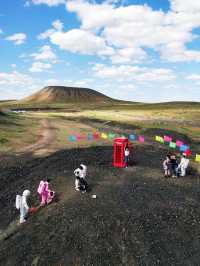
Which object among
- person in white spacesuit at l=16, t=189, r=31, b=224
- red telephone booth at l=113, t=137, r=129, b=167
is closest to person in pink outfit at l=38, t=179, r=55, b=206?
person in white spacesuit at l=16, t=189, r=31, b=224

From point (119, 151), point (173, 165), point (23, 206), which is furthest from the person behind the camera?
point (119, 151)

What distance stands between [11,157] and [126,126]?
3957cm

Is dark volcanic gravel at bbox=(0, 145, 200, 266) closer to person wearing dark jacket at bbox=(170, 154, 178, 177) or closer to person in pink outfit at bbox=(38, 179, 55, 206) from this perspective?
person in pink outfit at bbox=(38, 179, 55, 206)

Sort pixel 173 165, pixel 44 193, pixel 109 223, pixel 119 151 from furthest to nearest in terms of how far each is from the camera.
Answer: pixel 119 151, pixel 173 165, pixel 44 193, pixel 109 223

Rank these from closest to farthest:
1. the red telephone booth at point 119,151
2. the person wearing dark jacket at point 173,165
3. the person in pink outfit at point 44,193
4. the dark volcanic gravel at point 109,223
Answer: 1. the dark volcanic gravel at point 109,223
2. the person in pink outfit at point 44,193
3. the person wearing dark jacket at point 173,165
4. the red telephone booth at point 119,151

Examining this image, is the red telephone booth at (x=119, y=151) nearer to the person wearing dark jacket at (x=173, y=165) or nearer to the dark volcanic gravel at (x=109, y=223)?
the dark volcanic gravel at (x=109, y=223)

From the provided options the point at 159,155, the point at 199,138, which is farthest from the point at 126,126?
the point at 159,155

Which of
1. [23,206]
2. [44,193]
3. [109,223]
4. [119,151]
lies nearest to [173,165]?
[119,151]

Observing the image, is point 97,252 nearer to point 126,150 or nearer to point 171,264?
point 171,264

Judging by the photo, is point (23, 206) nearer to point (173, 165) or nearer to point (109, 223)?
point (109, 223)

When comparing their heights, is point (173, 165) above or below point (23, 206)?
above

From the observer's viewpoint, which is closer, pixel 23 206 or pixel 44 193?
pixel 23 206

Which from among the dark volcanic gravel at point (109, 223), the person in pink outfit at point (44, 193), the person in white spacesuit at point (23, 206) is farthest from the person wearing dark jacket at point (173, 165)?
the person in white spacesuit at point (23, 206)

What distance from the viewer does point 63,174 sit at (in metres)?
26.2
